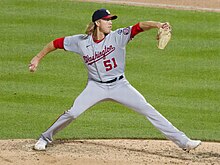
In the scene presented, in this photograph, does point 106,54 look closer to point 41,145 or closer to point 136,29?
point 136,29

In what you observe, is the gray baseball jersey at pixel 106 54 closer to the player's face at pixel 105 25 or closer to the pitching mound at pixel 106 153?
the player's face at pixel 105 25

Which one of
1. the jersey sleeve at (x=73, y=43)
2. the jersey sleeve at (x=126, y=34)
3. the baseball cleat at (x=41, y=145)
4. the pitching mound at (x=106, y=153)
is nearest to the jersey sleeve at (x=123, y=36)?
the jersey sleeve at (x=126, y=34)

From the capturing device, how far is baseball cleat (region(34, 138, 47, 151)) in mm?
9359

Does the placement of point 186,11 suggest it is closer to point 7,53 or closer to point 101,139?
point 7,53

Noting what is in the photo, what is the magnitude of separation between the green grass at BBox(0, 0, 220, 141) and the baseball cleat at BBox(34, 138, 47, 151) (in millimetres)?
Result: 761

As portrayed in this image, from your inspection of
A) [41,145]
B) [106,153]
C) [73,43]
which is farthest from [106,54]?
[41,145]

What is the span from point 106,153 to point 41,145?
0.81 m

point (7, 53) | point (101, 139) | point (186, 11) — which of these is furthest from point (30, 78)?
point (186, 11)

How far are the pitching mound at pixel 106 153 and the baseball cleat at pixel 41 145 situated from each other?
6cm

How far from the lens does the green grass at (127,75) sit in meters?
10.8

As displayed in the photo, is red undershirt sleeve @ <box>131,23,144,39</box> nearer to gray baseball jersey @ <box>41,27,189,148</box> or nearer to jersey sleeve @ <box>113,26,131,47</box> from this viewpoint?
jersey sleeve @ <box>113,26,131,47</box>

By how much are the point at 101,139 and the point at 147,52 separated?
14.8 feet

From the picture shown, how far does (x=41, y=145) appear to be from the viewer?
938 centimetres

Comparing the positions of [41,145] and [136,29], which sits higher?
[136,29]
